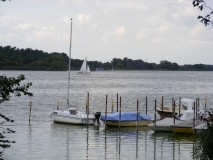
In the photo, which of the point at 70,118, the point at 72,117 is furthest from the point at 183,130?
the point at 70,118

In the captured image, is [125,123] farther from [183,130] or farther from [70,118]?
[183,130]

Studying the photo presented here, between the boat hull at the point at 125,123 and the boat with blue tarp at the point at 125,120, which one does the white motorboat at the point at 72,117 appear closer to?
the boat with blue tarp at the point at 125,120

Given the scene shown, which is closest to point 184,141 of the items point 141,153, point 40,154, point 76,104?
point 141,153

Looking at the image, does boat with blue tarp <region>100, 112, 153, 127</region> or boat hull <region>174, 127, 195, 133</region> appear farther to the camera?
boat with blue tarp <region>100, 112, 153, 127</region>

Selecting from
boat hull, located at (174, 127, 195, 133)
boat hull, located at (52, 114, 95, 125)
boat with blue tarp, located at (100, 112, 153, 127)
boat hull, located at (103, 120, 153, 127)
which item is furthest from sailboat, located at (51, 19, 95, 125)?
boat hull, located at (174, 127, 195, 133)

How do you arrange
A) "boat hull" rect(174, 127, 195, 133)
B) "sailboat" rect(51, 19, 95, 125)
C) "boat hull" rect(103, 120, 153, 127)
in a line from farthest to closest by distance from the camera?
"sailboat" rect(51, 19, 95, 125), "boat hull" rect(103, 120, 153, 127), "boat hull" rect(174, 127, 195, 133)

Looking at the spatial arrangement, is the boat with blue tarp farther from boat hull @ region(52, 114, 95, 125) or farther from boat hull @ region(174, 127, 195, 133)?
boat hull @ region(174, 127, 195, 133)

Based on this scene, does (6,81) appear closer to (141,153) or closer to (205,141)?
(205,141)

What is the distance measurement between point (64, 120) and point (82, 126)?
2269 millimetres

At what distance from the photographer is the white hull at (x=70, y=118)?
143ft

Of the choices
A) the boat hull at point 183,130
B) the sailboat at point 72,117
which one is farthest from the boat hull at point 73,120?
the boat hull at point 183,130

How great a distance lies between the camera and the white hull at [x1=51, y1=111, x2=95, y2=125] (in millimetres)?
43688

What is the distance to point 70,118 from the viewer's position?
44250 mm

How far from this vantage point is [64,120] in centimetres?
4481
